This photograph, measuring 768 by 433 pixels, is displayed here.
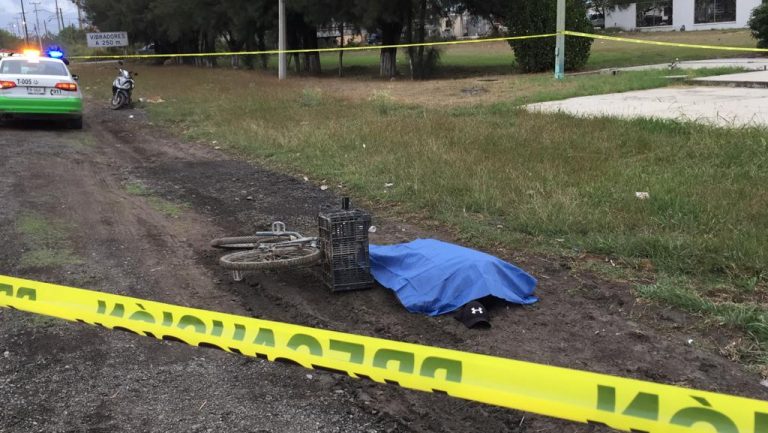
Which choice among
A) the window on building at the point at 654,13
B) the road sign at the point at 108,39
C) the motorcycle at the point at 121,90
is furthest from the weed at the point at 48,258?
the window on building at the point at 654,13

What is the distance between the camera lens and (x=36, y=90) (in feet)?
41.3

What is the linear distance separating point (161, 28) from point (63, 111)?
131 feet

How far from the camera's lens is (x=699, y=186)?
643 centimetres

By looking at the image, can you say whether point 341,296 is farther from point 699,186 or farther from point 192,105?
point 192,105

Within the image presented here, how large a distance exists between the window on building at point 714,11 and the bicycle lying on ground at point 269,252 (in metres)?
60.6

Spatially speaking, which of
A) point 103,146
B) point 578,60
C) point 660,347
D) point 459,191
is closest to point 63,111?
point 103,146

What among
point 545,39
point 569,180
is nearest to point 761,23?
point 545,39

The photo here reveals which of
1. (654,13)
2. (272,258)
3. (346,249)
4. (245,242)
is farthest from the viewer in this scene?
(654,13)

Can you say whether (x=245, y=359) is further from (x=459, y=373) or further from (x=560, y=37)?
(x=560, y=37)

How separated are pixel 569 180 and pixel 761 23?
78.9 ft

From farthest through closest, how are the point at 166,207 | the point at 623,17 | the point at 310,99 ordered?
the point at 623,17, the point at 310,99, the point at 166,207

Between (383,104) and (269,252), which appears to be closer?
(269,252)

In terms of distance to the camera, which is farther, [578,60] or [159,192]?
[578,60]

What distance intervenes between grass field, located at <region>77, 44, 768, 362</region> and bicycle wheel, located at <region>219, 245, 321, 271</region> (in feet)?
5.10
